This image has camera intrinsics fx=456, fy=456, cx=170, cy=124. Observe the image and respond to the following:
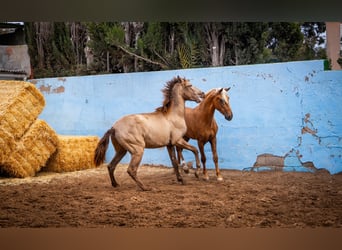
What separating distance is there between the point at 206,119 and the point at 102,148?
3.11ft

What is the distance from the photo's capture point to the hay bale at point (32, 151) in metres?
3.90

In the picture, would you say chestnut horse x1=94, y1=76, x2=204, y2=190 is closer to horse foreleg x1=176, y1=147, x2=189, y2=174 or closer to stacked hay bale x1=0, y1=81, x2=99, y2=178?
horse foreleg x1=176, y1=147, x2=189, y2=174

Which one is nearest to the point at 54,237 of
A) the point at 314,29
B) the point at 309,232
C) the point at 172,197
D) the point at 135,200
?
the point at 135,200

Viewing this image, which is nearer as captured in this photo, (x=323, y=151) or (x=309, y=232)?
(x=309, y=232)

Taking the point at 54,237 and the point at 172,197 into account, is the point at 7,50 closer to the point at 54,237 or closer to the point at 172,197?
the point at 54,237

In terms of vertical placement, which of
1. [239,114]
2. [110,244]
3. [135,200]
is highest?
[239,114]

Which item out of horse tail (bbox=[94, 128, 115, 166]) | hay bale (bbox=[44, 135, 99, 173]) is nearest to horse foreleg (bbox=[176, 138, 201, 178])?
horse tail (bbox=[94, 128, 115, 166])

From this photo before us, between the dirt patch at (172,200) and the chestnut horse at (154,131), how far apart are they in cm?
11

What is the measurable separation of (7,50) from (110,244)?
1.90 m

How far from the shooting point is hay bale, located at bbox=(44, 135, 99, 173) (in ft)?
13.1

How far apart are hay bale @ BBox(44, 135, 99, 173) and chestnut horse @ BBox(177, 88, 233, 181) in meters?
0.78

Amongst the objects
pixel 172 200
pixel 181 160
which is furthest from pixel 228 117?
pixel 172 200

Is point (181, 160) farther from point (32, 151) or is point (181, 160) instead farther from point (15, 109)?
point (15, 109)

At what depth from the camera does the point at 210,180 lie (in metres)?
3.94
